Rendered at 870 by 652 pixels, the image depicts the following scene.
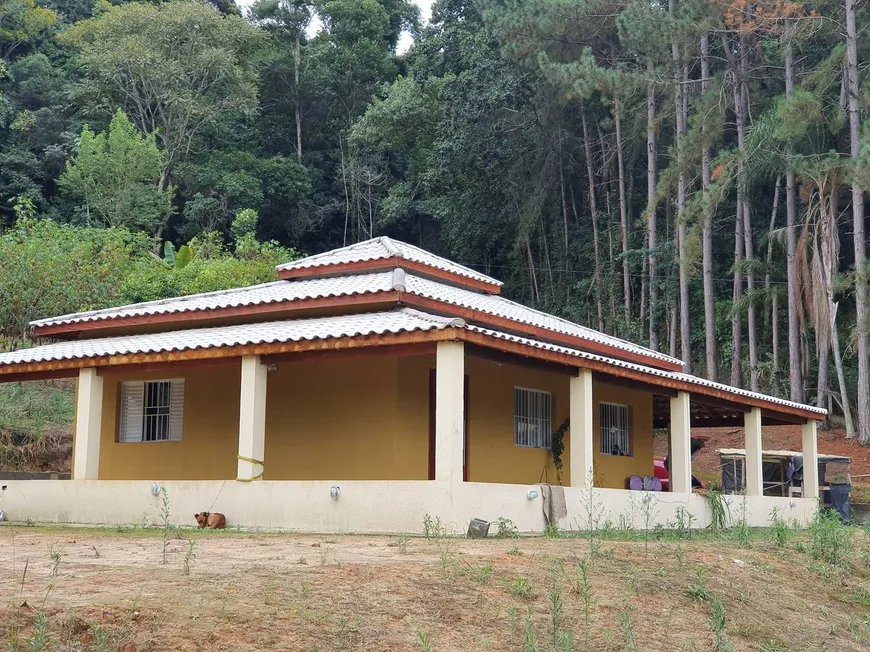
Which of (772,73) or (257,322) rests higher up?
(772,73)

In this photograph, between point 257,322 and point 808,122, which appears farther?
point 808,122

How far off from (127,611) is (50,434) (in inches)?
738

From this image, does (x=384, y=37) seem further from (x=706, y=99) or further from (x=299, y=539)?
(x=299, y=539)

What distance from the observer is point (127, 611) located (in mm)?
6758

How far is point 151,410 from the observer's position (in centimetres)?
1764

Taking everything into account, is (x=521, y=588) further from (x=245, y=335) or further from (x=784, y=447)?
(x=784, y=447)

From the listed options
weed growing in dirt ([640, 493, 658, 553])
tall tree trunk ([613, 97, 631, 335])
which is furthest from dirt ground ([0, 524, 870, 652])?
tall tree trunk ([613, 97, 631, 335])

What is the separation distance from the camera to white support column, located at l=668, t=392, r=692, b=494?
1720cm

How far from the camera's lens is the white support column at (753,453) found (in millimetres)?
19297

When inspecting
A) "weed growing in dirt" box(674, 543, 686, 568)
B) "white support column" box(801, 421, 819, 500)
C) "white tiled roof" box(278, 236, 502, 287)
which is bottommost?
"weed growing in dirt" box(674, 543, 686, 568)

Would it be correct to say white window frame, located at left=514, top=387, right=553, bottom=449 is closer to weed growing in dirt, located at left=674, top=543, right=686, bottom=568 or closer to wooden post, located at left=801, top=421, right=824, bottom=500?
wooden post, located at left=801, top=421, right=824, bottom=500

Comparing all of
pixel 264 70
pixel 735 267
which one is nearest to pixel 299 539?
pixel 735 267

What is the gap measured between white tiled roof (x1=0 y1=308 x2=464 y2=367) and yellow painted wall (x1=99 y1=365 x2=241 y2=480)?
0.76 meters

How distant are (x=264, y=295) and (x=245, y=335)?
2373mm
